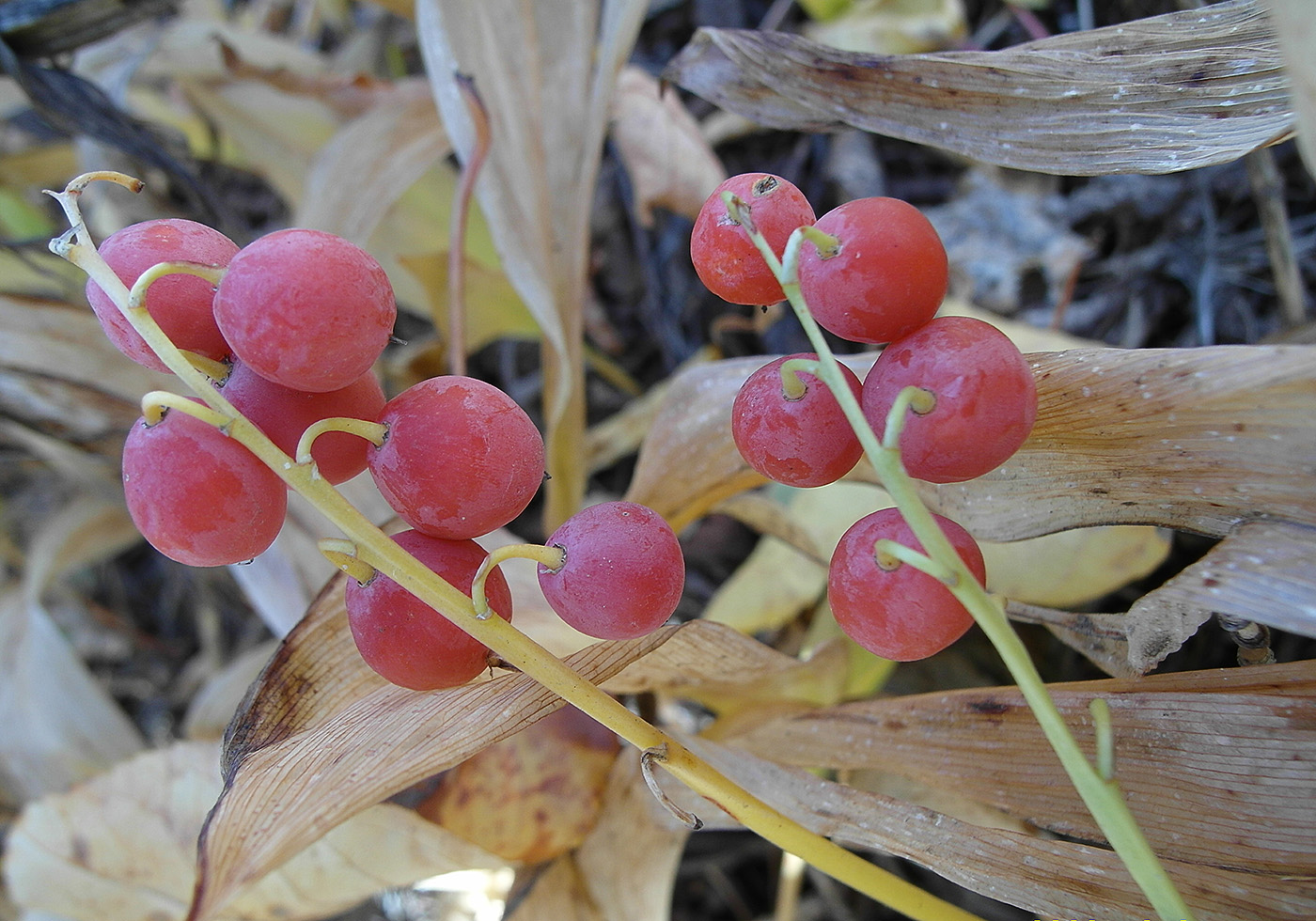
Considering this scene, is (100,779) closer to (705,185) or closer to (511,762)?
(511,762)

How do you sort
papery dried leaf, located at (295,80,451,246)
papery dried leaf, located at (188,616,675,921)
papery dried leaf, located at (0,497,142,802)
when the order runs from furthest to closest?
papery dried leaf, located at (0,497,142,802) → papery dried leaf, located at (295,80,451,246) → papery dried leaf, located at (188,616,675,921)

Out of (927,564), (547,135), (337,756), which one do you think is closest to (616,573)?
(927,564)

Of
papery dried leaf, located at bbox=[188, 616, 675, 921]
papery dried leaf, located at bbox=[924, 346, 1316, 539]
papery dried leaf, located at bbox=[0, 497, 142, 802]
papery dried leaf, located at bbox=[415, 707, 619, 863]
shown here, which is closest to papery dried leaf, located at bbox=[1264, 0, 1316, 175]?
papery dried leaf, located at bbox=[924, 346, 1316, 539]


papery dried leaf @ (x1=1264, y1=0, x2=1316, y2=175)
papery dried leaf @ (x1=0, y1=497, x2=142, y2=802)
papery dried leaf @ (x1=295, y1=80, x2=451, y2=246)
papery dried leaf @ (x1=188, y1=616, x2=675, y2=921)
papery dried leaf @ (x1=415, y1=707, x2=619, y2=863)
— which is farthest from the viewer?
papery dried leaf @ (x1=0, y1=497, x2=142, y2=802)

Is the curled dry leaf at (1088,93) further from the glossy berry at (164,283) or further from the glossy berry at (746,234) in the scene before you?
the glossy berry at (164,283)

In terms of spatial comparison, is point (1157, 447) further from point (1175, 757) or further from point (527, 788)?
point (527, 788)

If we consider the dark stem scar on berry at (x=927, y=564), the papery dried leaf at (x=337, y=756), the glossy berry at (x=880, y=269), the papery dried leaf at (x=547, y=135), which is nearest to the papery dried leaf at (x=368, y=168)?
the papery dried leaf at (x=547, y=135)

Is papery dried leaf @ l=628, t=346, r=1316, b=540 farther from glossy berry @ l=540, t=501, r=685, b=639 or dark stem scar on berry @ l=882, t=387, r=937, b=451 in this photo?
glossy berry @ l=540, t=501, r=685, b=639
